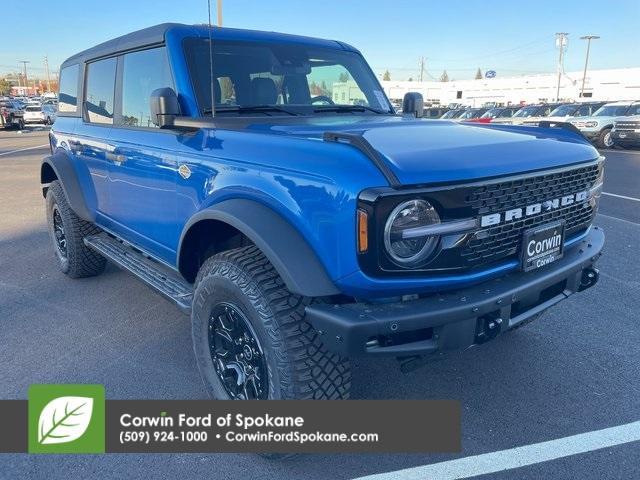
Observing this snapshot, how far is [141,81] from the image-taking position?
3596 mm

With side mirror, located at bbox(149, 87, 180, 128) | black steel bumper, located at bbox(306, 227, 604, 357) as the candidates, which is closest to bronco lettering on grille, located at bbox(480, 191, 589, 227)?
black steel bumper, located at bbox(306, 227, 604, 357)

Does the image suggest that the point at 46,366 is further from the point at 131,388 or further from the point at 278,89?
the point at 278,89

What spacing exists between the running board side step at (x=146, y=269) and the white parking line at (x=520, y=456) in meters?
1.46

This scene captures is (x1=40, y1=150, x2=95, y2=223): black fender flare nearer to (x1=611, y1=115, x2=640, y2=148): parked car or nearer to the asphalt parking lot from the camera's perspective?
the asphalt parking lot

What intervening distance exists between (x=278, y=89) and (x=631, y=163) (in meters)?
14.4

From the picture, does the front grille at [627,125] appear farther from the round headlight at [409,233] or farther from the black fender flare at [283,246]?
the black fender flare at [283,246]

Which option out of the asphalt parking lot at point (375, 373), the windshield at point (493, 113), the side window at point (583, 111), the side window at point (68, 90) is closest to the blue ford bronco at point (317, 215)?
the asphalt parking lot at point (375, 373)

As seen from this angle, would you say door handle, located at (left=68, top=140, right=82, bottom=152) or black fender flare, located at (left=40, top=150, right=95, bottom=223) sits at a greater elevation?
door handle, located at (left=68, top=140, right=82, bottom=152)

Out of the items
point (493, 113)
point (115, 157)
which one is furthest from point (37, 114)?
point (115, 157)

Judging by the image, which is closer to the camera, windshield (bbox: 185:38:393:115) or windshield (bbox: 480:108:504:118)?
windshield (bbox: 185:38:393:115)

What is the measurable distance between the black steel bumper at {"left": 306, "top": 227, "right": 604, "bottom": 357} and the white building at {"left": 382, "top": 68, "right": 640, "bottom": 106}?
46.3 metres

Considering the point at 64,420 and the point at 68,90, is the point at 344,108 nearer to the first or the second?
the point at 64,420

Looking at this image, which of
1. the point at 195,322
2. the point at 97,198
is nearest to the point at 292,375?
the point at 195,322

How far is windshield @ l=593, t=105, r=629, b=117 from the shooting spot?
19278 millimetres
